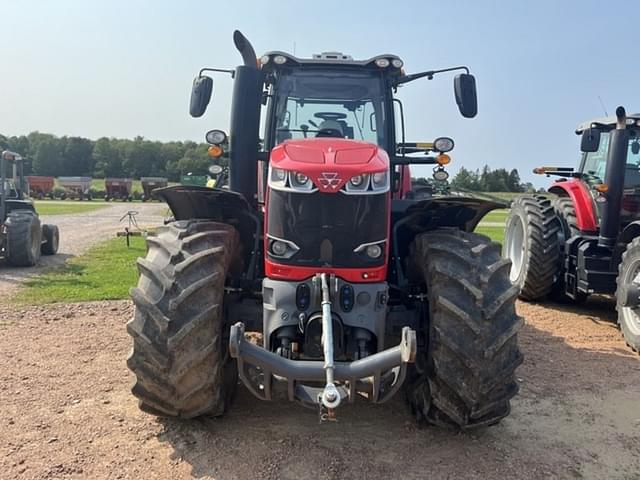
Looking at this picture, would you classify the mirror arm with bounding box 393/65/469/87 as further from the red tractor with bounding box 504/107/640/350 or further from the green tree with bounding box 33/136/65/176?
the green tree with bounding box 33/136/65/176

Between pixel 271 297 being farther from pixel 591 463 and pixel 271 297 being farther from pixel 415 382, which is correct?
pixel 591 463

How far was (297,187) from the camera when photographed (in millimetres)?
3477

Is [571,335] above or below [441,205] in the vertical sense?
below

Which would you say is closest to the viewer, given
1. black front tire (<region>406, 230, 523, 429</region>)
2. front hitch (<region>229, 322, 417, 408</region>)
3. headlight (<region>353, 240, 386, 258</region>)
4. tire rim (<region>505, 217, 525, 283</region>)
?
front hitch (<region>229, 322, 417, 408</region>)

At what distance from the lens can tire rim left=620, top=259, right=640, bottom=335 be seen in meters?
6.07

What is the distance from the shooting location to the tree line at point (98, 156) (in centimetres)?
7800

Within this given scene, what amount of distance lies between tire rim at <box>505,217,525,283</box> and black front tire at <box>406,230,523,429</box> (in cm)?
546

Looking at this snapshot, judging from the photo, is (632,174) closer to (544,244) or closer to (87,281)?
(544,244)

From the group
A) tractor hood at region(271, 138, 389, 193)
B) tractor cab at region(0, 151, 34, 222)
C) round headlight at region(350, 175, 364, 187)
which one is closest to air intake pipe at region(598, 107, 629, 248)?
tractor hood at region(271, 138, 389, 193)

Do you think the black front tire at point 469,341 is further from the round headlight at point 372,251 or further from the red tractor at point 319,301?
the round headlight at point 372,251

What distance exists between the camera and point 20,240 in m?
10.5

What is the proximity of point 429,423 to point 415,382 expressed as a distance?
0.27 meters

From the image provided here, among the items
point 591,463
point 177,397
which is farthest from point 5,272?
point 591,463

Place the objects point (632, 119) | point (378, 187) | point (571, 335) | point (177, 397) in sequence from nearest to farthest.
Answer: point (177, 397) < point (378, 187) < point (571, 335) < point (632, 119)
